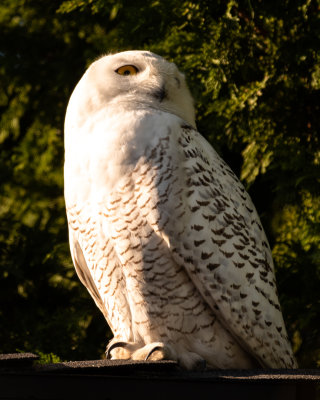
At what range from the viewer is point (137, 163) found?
2342mm

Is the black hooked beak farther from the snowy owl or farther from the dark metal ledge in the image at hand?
the dark metal ledge

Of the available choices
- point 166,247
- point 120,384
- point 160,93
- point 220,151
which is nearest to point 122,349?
point 166,247

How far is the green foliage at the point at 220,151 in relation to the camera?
11.2 feet

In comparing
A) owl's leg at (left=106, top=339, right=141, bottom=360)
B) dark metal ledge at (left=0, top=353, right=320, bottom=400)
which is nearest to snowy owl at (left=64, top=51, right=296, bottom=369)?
owl's leg at (left=106, top=339, right=141, bottom=360)

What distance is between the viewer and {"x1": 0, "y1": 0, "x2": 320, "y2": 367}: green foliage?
3414 millimetres

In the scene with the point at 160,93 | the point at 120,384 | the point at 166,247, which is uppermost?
the point at 160,93

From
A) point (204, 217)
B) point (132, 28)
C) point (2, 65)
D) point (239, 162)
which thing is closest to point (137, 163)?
point (204, 217)

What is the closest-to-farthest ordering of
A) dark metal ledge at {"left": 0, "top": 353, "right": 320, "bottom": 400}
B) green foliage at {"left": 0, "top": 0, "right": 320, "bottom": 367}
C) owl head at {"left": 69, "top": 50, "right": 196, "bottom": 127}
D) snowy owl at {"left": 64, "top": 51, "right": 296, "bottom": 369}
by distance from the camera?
1. dark metal ledge at {"left": 0, "top": 353, "right": 320, "bottom": 400}
2. snowy owl at {"left": 64, "top": 51, "right": 296, "bottom": 369}
3. owl head at {"left": 69, "top": 50, "right": 196, "bottom": 127}
4. green foliage at {"left": 0, "top": 0, "right": 320, "bottom": 367}

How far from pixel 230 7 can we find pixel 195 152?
3.89ft

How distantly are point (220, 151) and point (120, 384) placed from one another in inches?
96.3

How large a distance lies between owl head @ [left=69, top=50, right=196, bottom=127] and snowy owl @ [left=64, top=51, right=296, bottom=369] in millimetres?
39

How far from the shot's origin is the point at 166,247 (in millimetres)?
2328

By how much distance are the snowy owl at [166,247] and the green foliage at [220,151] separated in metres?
0.99

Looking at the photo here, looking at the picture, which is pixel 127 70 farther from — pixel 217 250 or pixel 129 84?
pixel 217 250
